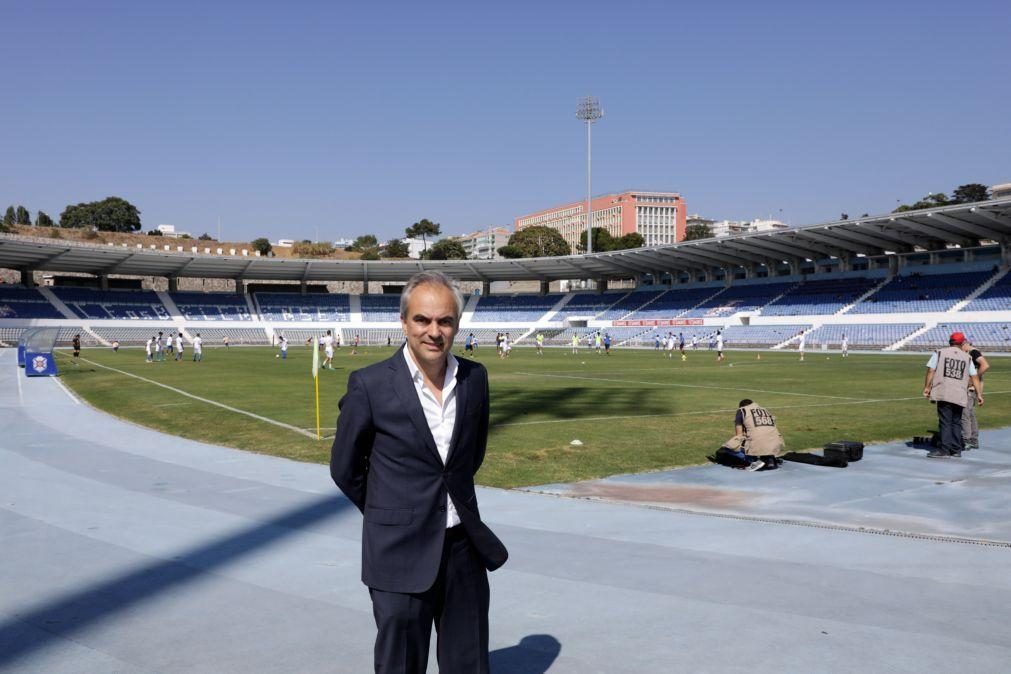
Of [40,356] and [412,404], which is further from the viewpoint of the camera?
[40,356]

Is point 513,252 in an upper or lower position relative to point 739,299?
upper

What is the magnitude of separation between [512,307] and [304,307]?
24.7 meters

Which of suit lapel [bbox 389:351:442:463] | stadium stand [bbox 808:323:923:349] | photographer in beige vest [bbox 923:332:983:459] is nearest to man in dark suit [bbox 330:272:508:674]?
suit lapel [bbox 389:351:442:463]

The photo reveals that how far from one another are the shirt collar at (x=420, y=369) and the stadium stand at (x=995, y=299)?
55964 mm

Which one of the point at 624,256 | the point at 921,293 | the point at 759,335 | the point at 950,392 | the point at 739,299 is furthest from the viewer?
the point at 624,256

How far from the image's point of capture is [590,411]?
16.7m

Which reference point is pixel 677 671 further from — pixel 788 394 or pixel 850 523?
pixel 788 394

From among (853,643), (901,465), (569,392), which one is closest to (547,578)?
(853,643)

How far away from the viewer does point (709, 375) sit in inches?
1153

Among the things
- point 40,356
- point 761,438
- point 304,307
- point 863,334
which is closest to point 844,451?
point 761,438

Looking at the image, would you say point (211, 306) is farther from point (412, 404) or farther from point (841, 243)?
point (412, 404)

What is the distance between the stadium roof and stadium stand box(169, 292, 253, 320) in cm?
242

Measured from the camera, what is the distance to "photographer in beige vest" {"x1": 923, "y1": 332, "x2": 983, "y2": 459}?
1026 cm

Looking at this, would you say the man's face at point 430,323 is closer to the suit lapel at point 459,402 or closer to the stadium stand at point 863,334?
the suit lapel at point 459,402
